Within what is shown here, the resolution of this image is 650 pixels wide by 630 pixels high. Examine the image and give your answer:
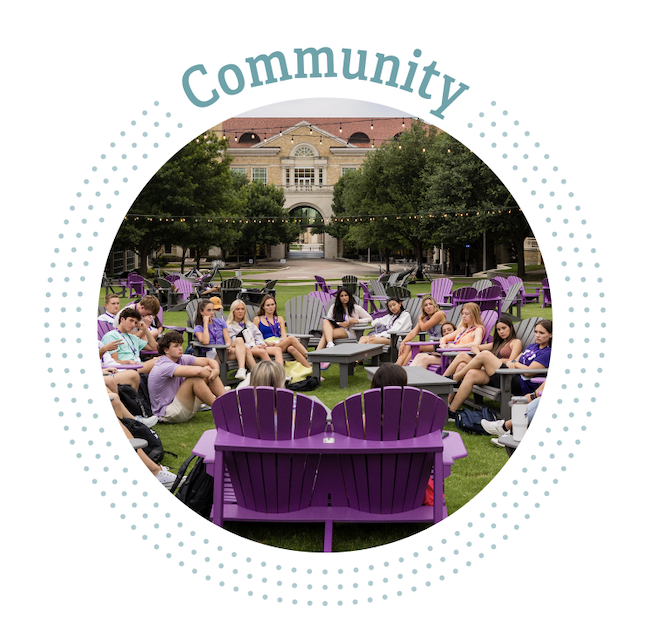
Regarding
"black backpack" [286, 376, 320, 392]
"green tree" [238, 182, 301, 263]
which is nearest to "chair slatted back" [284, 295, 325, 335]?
"black backpack" [286, 376, 320, 392]

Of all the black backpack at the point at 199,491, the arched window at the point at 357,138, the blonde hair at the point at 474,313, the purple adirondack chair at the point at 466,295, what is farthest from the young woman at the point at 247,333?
the arched window at the point at 357,138

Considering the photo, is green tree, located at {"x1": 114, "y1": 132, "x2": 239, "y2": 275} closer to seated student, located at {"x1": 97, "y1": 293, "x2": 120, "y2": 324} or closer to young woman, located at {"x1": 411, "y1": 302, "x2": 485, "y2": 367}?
seated student, located at {"x1": 97, "y1": 293, "x2": 120, "y2": 324}

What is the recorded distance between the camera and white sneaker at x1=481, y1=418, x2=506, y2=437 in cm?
513

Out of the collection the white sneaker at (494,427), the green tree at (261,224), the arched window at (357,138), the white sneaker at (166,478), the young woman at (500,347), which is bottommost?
the white sneaker at (166,478)

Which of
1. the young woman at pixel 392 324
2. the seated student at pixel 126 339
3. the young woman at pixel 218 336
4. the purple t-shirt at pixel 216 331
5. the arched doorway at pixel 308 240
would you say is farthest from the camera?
the arched doorway at pixel 308 240

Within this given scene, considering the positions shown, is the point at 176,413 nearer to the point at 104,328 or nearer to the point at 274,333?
the point at 104,328

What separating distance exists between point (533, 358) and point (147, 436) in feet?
10.1

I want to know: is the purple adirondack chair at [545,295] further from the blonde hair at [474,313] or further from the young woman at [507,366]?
the young woman at [507,366]

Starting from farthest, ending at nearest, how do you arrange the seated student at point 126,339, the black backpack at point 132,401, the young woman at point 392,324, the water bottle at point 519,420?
the young woman at point 392,324, the seated student at point 126,339, the black backpack at point 132,401, the water bottle at point 519,420

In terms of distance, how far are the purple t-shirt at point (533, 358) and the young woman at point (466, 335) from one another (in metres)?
0.89

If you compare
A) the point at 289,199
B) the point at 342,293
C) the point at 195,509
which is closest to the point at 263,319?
the point at 342,293

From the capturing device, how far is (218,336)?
690 cm

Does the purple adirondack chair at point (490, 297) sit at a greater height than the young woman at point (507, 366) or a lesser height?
greater

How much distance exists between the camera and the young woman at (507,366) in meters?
5.27
